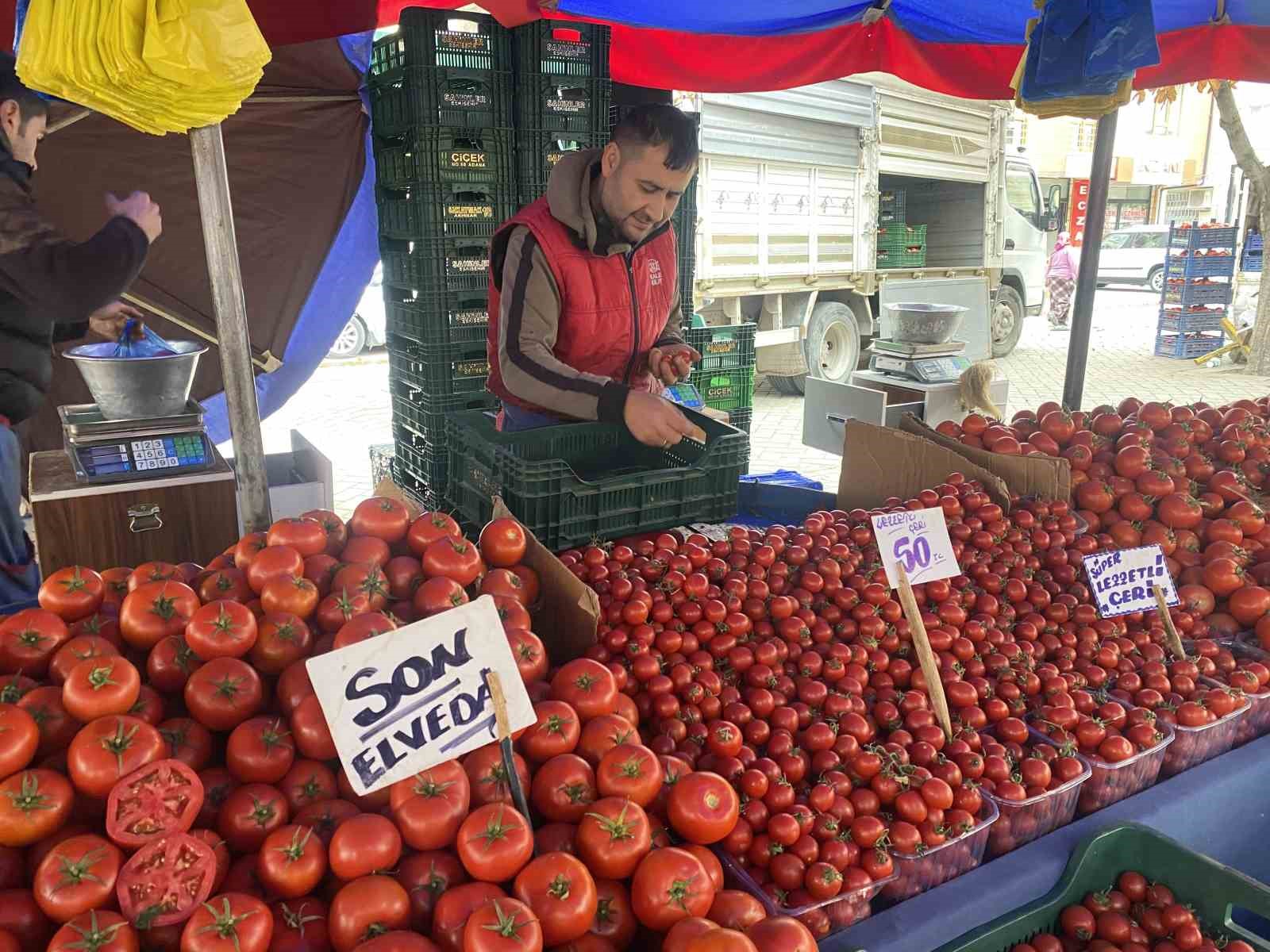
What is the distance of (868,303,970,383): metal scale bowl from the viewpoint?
→ 595 cm

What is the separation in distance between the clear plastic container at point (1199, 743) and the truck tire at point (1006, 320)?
11347 mm

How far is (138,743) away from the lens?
1.18 meters

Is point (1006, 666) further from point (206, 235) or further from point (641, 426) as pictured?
point (206, 235)

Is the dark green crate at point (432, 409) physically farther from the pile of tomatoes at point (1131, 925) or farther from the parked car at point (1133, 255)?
the parked car at point (1133, 255)

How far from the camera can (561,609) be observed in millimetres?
1793

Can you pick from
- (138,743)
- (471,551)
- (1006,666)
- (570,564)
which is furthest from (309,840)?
(1006,666)

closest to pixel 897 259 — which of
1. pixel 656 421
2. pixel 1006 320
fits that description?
pixel 1006 320

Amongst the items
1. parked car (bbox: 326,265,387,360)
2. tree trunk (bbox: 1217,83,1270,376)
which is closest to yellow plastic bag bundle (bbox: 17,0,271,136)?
parked car (bbox: 326,265,387,360)

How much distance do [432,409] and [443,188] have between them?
1003 mm

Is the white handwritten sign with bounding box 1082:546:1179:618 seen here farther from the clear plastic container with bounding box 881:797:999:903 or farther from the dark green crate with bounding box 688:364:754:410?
the dark green crate with bounding box 688:364:754:410

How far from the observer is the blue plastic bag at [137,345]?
115 inches

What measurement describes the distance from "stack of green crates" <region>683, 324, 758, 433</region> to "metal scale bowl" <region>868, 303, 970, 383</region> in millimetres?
931

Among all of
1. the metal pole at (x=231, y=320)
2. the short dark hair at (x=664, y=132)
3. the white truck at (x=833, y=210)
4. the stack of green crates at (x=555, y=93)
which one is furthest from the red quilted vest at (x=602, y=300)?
the white truck at (x=833, y=210)

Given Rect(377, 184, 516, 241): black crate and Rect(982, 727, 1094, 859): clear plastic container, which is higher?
Rect(377, 184, 516, 241): black crate
